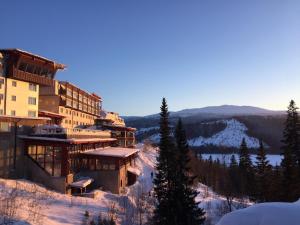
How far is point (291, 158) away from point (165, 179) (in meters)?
18.3

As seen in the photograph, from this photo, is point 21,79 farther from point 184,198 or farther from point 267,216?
point 267,216

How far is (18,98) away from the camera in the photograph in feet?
155

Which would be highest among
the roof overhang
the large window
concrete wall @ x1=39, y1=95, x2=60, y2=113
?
concrete wall @ x1=39, y1=95, x2=60, y2=113

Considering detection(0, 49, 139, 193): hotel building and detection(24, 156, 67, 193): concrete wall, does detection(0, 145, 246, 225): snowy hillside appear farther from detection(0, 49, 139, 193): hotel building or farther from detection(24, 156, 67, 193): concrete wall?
detection(0, 49, 139, 193): hotel building

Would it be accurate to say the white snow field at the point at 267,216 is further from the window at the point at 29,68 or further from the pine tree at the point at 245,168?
the pine tree at the point at 245,168

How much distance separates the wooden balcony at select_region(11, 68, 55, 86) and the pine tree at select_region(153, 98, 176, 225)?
18.9 metres

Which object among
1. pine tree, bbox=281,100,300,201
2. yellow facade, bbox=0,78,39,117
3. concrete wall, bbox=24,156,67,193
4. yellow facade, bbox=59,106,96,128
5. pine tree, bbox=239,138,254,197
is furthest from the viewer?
pine tree, bbox=239,138,254,197

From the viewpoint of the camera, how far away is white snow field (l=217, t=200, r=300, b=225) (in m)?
8.49

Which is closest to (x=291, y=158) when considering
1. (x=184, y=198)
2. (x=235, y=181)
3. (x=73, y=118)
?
(x=184, y=198)

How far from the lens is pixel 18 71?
4569 cm

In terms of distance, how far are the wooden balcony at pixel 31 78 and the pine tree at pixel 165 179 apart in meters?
18.9

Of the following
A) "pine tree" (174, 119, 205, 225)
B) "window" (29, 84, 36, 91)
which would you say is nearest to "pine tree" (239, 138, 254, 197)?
"pine tree" (174, 119, 205, 225)

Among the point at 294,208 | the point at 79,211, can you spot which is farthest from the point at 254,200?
the point at 294,208

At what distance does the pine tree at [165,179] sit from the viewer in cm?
3541
